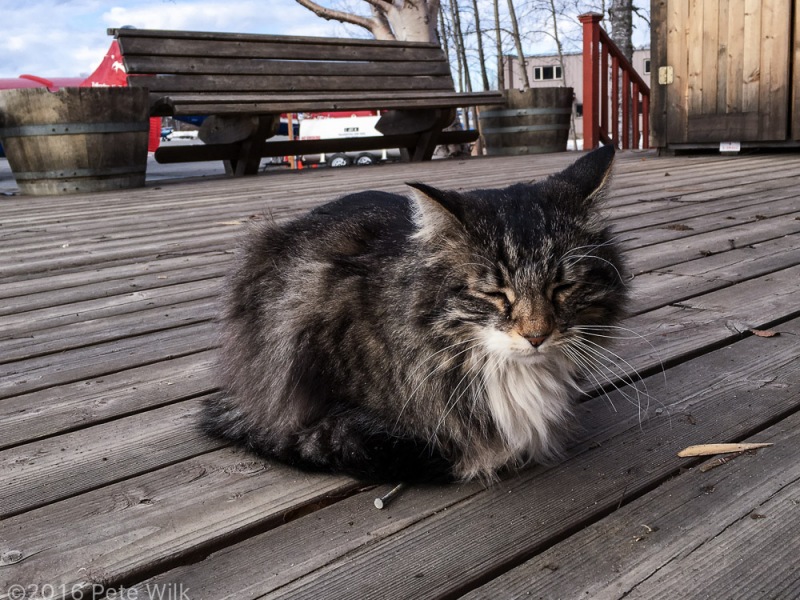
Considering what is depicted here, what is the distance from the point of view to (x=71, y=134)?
630 centimetres

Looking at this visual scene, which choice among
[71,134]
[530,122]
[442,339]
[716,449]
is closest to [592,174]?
[442,339]

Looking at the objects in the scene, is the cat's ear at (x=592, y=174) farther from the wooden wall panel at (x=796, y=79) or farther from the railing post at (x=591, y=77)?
the railing post at (x=591, y=77)

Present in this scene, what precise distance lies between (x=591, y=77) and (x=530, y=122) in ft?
3.14

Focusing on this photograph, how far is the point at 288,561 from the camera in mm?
1271

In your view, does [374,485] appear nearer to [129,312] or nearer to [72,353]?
[72,353]

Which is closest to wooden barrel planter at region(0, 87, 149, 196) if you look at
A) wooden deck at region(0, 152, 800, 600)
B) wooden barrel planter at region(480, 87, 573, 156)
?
wooden deck at region(0, 152, 800, 600)

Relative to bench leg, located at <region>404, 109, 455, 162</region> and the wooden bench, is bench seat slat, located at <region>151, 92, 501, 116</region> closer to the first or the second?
the wooden bench

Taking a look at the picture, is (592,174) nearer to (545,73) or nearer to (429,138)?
(429,138)

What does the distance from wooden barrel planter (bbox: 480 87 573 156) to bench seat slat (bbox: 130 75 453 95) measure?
761mm

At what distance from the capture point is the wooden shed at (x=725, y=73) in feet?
23.1

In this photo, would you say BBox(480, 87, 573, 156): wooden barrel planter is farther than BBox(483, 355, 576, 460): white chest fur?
Yes

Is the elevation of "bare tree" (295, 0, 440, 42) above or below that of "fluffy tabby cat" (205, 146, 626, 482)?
above

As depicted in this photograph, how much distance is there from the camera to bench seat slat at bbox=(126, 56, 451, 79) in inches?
295

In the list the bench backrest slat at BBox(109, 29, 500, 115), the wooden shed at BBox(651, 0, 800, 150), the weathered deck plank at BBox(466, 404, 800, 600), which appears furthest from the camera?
the bench backrest slat at BBox(109, 29, 500, 115)
